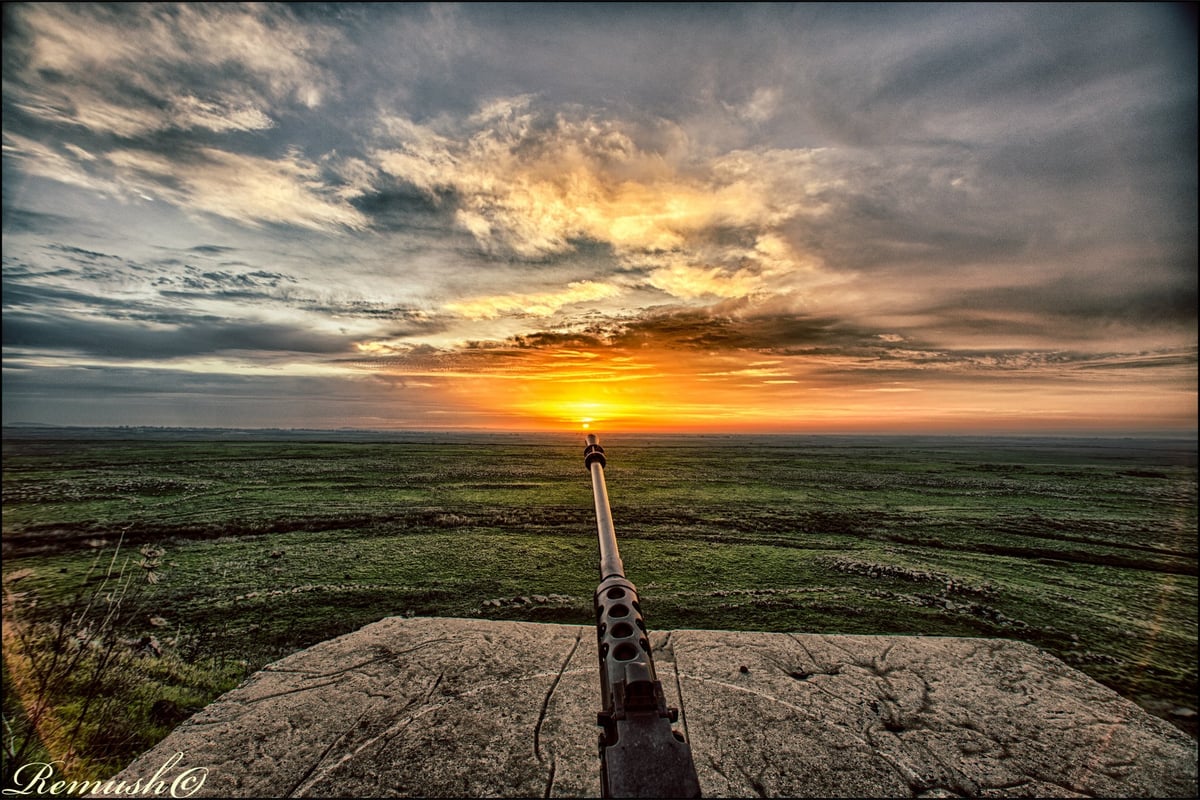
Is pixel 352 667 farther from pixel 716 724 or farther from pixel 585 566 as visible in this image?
pixel 585 566

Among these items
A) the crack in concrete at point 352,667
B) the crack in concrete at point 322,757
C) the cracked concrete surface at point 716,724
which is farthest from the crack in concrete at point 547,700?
the crack in concrete at point 352,667

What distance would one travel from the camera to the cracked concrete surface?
3928 millimetres

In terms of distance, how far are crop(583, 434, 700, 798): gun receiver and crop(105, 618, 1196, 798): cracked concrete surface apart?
1537 mm

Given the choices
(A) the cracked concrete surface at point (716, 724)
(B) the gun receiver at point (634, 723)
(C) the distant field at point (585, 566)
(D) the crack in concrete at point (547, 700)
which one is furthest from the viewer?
(C) the distant field at point (585, 566)

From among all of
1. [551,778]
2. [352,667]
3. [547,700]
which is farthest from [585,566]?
[551,778]

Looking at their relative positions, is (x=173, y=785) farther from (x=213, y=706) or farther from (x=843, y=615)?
(x=843, y=615)

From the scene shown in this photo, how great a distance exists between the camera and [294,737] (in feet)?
14.4

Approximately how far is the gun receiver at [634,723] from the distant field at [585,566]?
10.4 feet

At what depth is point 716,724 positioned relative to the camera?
457 cm

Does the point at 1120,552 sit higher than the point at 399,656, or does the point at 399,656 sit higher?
the point at 399,656

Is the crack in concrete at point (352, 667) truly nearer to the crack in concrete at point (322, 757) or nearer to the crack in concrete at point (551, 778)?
the crack in concrete at point (322, 757)

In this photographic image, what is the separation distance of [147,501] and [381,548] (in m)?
15.5

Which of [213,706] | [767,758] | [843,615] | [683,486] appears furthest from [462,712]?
[683,486]

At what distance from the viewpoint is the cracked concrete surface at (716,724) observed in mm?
3928
